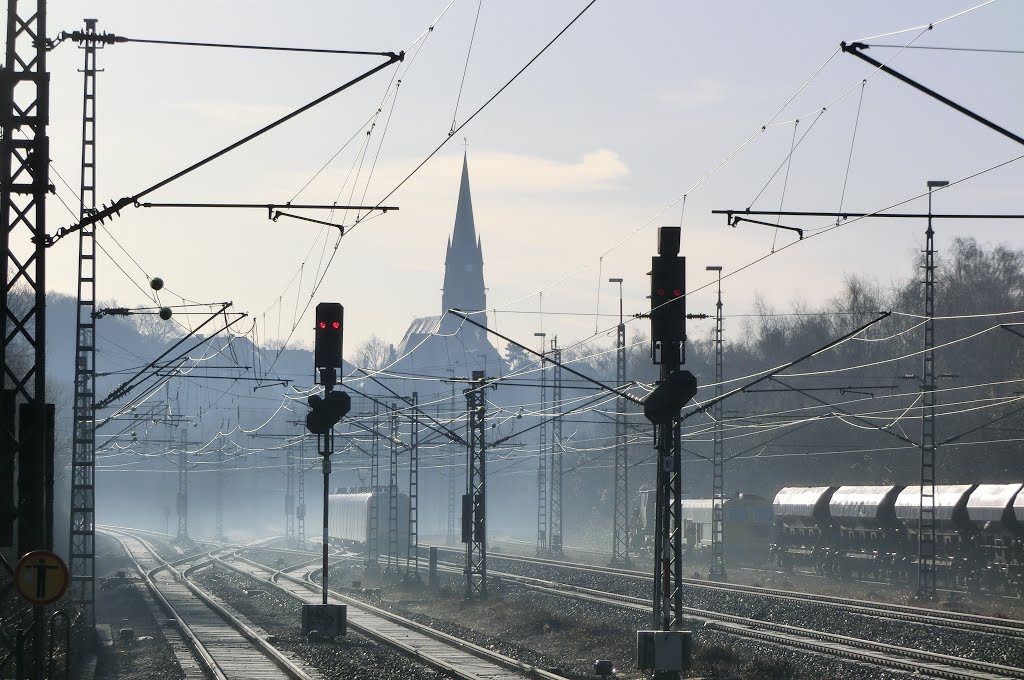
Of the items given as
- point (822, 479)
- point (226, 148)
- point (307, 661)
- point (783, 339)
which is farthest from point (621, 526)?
point (226, 148)

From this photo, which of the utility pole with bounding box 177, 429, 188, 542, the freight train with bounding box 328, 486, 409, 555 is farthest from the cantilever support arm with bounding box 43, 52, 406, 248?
the utility pole with bounding box 177, 429, 188, 542

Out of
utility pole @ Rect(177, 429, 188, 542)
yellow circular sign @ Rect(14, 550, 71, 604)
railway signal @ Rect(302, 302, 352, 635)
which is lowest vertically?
utility pole @ Rect(177, 429, 188, 542)

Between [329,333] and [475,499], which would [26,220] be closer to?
[329,333]

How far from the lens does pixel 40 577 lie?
15438 millimetres

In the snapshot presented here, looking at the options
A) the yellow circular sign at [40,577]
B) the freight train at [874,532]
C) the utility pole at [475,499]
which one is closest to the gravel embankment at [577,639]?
the utility pole at [475,499]

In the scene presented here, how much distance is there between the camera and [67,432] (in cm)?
11150

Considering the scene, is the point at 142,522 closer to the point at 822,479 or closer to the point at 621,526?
the point at 621,526

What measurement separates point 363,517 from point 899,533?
32057mm

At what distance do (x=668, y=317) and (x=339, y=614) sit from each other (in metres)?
11.8

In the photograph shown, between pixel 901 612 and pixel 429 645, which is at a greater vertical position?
pixel 901 612

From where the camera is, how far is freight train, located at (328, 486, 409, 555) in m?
70.5

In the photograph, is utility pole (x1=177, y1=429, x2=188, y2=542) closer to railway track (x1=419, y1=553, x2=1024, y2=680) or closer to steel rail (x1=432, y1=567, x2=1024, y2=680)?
railway track (x1=419, y1=553, x2=1024, y2=680)

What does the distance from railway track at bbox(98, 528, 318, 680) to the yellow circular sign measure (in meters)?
8.50

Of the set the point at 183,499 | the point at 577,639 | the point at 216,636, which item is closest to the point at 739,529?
the point at 577,639
